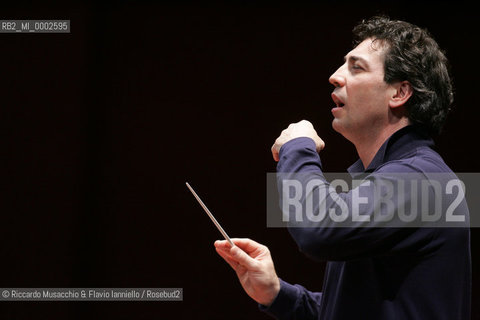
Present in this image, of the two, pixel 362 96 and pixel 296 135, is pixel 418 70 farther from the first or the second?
pixel 296 135

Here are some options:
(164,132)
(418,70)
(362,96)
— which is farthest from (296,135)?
(164,132)

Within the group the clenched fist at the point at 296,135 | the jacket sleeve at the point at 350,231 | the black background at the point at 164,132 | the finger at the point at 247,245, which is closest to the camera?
the jacket sleeve at the point at 350,231

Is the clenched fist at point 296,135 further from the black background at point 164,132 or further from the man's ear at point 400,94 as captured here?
the black background at point 164,132

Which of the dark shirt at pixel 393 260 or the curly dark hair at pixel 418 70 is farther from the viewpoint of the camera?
the curly dark hair at pixel 418 70

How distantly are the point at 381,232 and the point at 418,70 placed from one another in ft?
1.12

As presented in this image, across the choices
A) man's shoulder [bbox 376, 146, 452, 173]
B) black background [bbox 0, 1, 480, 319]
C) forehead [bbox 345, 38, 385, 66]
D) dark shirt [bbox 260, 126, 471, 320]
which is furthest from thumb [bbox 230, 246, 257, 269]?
black background [bbox 0, 1, 480, 319]

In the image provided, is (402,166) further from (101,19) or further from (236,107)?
(101,19)

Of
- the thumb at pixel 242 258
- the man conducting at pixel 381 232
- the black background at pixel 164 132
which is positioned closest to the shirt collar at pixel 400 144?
the man conducting at pixel 381 232

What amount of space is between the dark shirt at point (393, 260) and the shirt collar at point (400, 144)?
11mm

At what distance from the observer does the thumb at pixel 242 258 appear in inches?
39.0

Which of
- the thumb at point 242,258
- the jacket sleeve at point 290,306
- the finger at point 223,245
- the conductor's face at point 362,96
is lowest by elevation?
the jacket sleeve at point 290,306

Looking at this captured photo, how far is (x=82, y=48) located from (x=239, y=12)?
49cm

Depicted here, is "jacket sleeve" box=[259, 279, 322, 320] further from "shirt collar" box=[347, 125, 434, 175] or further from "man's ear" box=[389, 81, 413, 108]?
"man's ear" box=[389, 81, 413, 108]

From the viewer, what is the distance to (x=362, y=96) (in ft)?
3.27
